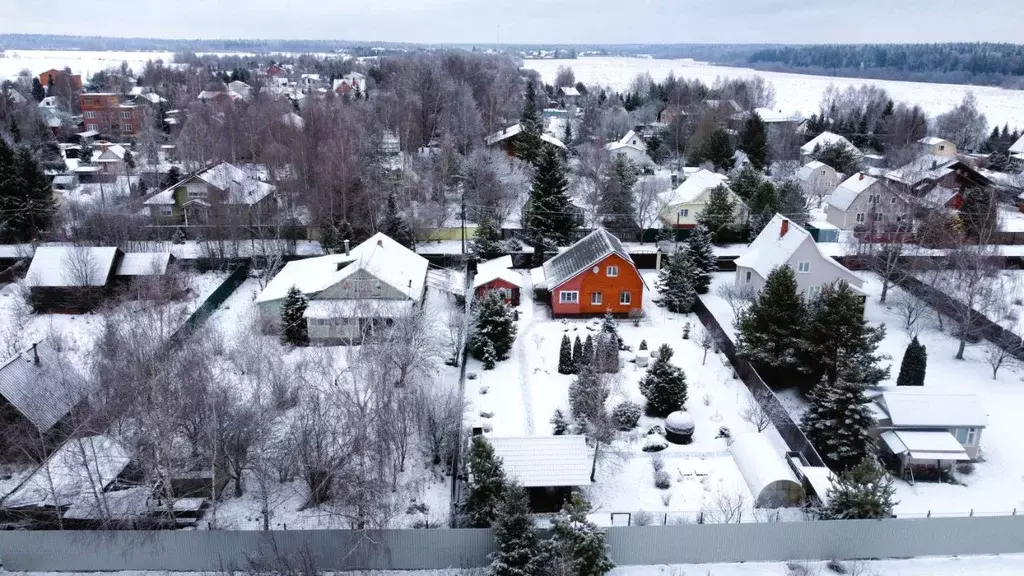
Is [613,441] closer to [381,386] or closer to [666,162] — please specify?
[381,386]

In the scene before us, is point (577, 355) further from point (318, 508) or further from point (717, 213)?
point (717, 213)

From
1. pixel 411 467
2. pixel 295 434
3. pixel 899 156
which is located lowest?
pixel 411 467

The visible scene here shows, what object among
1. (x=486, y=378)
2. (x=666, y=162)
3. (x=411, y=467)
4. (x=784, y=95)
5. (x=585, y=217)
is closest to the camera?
(x=411, y=467)

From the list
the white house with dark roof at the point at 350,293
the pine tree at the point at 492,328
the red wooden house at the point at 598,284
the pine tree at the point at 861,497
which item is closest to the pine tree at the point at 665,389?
the pine tree at the point at 492,328

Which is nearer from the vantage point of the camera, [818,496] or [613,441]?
[818,496]

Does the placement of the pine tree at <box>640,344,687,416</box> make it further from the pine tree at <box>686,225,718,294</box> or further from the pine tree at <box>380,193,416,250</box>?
the pine tree at <box>380,193,416,250</box>

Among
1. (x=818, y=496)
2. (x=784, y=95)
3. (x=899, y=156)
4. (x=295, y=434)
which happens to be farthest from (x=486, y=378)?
(x=784, y=95)

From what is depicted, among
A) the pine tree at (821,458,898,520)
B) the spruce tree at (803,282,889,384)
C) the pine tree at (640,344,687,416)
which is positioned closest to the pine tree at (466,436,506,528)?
the pine tree at (640,344,687,416)
